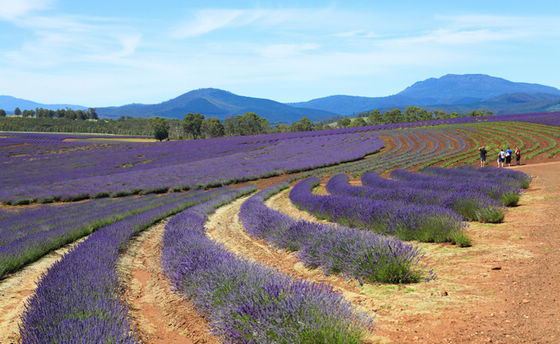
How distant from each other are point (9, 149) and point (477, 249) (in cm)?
6236

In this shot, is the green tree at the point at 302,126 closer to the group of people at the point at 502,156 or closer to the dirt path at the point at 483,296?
the group of people at the point at 502,156

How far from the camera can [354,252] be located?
536 cm

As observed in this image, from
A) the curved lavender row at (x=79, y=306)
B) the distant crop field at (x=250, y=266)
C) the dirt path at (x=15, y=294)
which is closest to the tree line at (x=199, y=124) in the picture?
the distant crop field at (x=250, y=266)

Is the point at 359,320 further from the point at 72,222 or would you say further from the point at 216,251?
the point at 72,222

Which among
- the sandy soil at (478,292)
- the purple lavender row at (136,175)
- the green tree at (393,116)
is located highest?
the green tree at (393,116)

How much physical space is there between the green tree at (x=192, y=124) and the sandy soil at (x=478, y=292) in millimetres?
114228

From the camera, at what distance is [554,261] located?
4945 millimetres

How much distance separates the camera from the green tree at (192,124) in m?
117

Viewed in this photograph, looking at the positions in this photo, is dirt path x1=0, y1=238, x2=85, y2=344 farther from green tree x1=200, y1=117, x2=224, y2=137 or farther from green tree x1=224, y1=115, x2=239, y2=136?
green tree x1=224, y1=115, x2=239, y2=136

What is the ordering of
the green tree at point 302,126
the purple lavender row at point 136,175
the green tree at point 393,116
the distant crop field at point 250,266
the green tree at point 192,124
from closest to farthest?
the distant crop field at point 250,266 → the purple lavender row at point 136,175 → the green tree at point 192,124 → the green tree at point 302,126 → the green tree at point 393,116

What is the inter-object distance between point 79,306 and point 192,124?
119m

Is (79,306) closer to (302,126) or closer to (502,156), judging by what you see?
(502,156)

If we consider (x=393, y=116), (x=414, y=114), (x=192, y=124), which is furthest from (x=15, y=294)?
(x=414, y=114)

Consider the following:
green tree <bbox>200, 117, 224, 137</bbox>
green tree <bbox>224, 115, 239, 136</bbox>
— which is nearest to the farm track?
green tree <bbox>200, 117, 224, 137</bbox>
